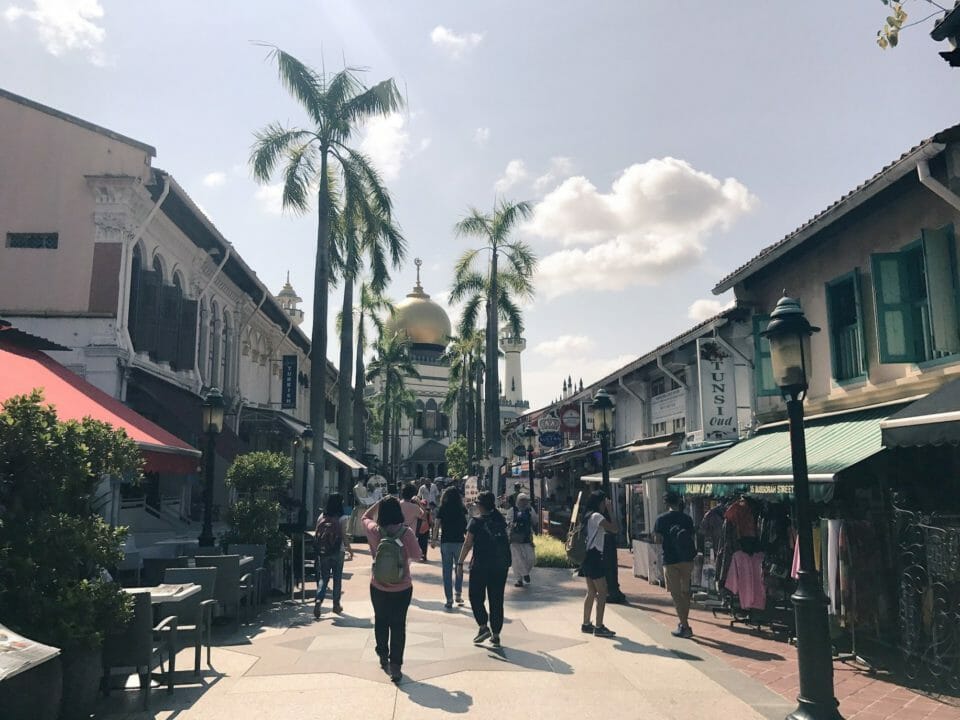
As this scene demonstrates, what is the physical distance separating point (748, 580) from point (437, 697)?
5.22 meters

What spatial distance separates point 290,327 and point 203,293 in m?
9.25

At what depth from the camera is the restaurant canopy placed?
691cm

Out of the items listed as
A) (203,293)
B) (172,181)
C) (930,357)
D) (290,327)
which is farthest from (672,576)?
(290,327)

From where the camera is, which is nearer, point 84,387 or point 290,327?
point 84,387

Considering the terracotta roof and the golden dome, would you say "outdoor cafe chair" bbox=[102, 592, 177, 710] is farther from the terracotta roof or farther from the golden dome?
the golden dome

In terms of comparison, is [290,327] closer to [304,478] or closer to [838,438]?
[304,478]

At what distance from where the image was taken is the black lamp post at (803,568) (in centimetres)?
561

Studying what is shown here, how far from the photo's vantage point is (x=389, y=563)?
22.7 feet

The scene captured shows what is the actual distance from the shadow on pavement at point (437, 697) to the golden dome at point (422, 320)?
6705 centimetres

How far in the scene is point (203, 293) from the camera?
66.2ft

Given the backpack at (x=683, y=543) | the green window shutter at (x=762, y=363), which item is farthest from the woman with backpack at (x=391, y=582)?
the green window shutter at (x=762, y=363)

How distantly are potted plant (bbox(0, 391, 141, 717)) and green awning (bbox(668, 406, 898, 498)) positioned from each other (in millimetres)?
7191

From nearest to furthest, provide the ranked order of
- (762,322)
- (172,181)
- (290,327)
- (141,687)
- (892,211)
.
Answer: (141,687)
(892,211)
(762,322)
(172,181)
(290,327)

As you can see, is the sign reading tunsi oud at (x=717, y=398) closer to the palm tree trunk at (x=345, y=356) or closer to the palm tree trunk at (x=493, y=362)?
the palm tree trunk at (x=345, y=356)
